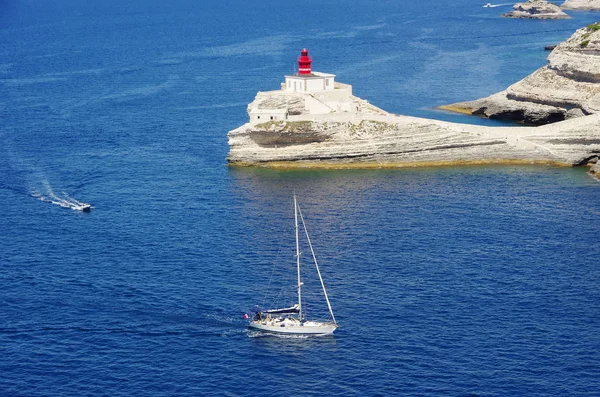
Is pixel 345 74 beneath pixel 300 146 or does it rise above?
above

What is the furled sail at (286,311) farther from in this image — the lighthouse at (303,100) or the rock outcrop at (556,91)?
the rock outcrop at (556,91)

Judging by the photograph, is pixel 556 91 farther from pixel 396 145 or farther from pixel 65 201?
pixel 65 201

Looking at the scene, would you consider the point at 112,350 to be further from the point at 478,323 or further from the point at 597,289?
the point at 597,289

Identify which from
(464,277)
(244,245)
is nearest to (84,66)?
(244,245)

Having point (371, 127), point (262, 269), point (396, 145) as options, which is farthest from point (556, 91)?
point (262, 269)

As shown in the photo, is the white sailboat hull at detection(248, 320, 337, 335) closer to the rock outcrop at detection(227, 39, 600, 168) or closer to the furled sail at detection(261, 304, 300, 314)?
the furled sail at detection(261, 304, 300, 314)
